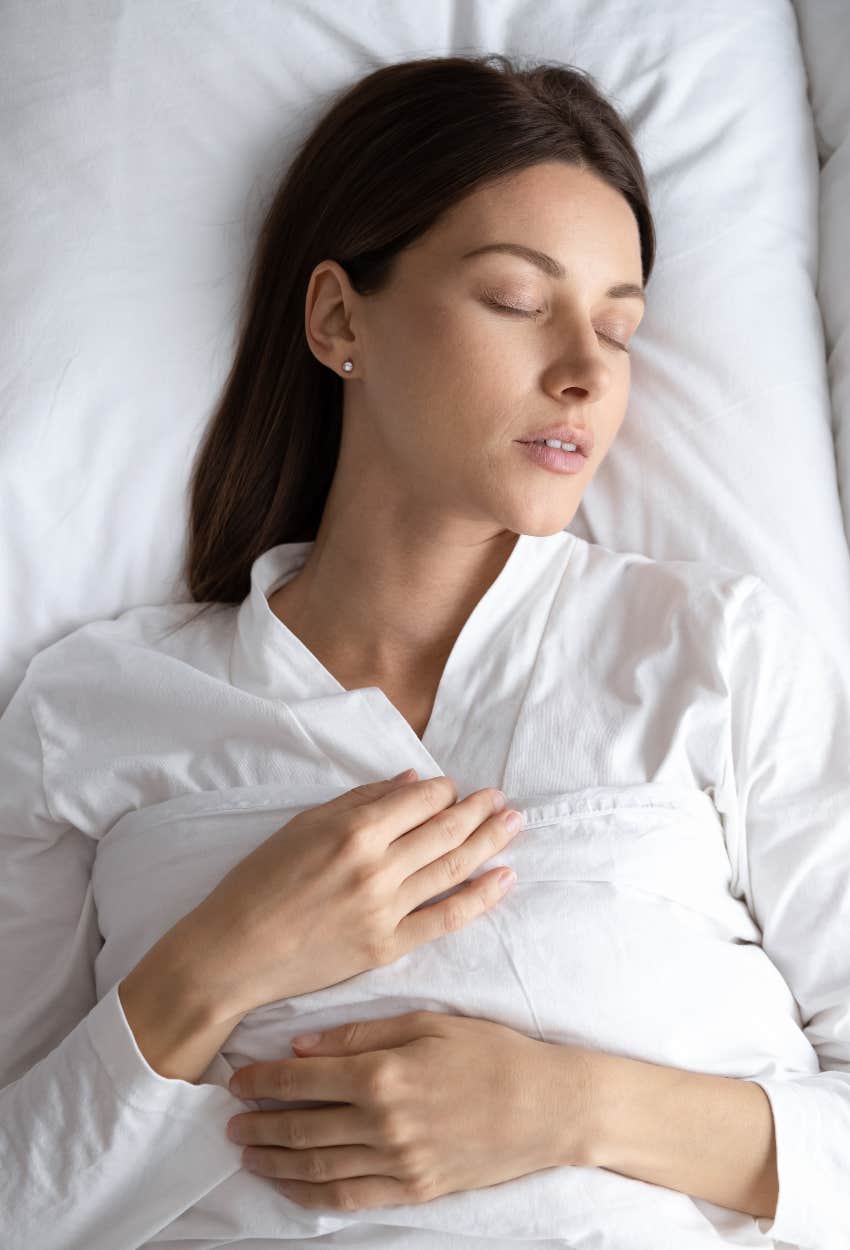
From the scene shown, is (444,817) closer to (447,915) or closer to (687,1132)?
(447,915)

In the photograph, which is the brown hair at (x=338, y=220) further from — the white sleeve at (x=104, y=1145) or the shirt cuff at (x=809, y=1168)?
the shirt cuff at (x=809, y=1168)

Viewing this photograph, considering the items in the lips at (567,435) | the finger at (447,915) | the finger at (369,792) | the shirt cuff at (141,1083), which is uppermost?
the lips at (567,435)

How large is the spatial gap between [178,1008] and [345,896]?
17cm

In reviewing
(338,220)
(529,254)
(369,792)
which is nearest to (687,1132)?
(369,792)

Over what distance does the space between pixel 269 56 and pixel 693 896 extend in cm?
110

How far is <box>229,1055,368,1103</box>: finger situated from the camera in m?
1.15

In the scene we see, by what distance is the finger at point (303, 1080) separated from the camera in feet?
3.78

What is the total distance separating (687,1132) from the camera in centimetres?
117

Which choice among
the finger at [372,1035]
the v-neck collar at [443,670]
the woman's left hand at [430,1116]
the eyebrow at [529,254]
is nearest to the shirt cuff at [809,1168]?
the woman's left hand at [430,1116]

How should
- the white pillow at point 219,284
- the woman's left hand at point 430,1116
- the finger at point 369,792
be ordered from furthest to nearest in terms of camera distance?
the white pillow at point 219,284 < the finger at point 369,792 < the woman's left hand at point 430,1116

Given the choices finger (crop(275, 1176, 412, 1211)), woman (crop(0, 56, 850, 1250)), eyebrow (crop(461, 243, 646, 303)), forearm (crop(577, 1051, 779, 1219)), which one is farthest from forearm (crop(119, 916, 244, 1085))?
eyebrow (crop(461, 243, 646, 303))

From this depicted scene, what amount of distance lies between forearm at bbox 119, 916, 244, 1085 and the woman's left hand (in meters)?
0.07

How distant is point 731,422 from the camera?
161 cm

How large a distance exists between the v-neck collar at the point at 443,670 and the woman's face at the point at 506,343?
0.08 meters
